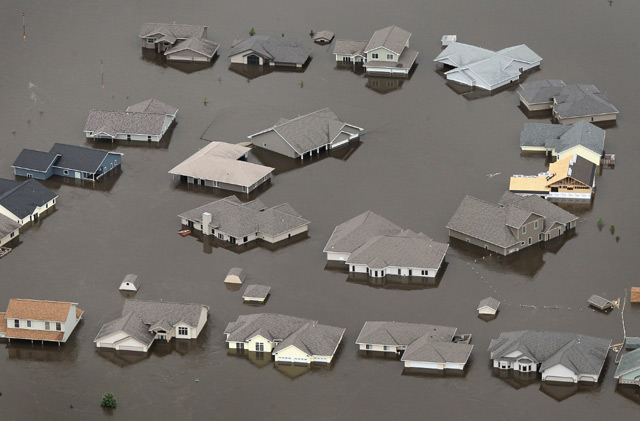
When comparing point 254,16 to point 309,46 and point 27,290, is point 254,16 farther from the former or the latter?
point 27,290

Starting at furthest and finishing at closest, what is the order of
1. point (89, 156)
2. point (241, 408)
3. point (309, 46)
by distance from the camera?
point (309, 46), point (89, 156), point (241, 408)

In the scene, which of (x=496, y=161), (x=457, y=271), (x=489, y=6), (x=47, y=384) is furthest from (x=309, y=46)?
(x=47, y=384)

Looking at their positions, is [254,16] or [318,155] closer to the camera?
[318,155]

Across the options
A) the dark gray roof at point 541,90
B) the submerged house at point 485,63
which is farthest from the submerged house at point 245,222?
the submerged house at point 485,63

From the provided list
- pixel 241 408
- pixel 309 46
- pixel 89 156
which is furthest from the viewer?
pixel 309 46

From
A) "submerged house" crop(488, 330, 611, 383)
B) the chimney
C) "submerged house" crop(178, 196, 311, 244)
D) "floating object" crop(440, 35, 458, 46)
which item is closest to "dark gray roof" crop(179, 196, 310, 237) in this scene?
"submerged house" crop(178, 196, 311, 244)
